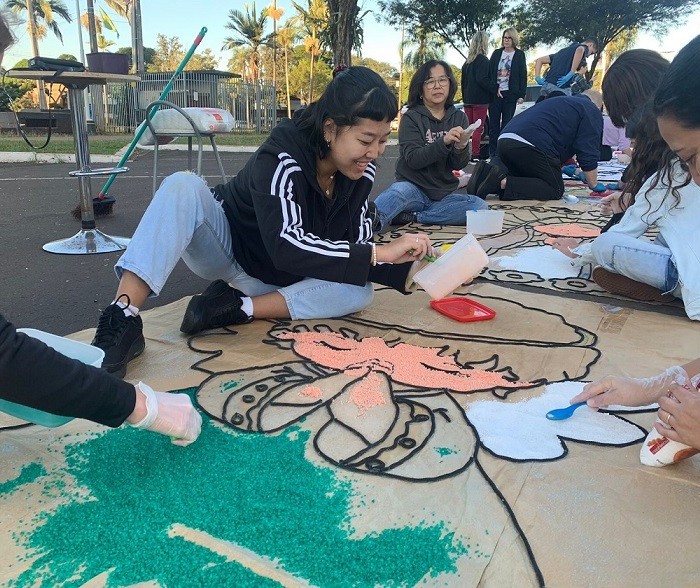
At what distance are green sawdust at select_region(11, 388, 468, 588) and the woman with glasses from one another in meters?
2.73

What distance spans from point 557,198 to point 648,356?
322 centimetres

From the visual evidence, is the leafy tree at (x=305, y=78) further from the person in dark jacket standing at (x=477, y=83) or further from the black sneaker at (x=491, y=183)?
the black sneaker at (x=491, y=183)

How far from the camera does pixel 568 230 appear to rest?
12.2ft

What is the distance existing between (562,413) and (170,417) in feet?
2.99

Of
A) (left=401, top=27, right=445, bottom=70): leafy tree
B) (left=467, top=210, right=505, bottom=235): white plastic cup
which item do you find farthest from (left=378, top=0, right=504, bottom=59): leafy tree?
(left=467, top=210, right=505, bottom=235): white plastic cup

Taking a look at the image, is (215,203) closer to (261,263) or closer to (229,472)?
(261,263)

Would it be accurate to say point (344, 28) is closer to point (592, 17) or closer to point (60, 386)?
point (60, 386)

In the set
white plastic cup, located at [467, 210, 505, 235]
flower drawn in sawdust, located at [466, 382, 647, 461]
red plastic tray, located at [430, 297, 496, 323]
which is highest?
white plastic cup, located at [467, 210, 505, 235]

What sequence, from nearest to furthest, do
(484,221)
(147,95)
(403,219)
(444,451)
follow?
(444,451)
(484,221)
(403,219)
(147,95)

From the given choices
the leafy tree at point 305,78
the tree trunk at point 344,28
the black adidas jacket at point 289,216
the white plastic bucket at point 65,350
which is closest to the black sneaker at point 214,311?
the black adidas jacket at point 289,216

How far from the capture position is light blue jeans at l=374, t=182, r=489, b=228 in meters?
3.92

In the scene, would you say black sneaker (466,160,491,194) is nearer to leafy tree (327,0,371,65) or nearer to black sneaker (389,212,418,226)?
black sneaker (389,212,418,226)

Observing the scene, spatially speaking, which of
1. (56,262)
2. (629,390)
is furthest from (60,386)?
(56,262)

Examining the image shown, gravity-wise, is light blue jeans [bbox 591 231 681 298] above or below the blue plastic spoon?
above
